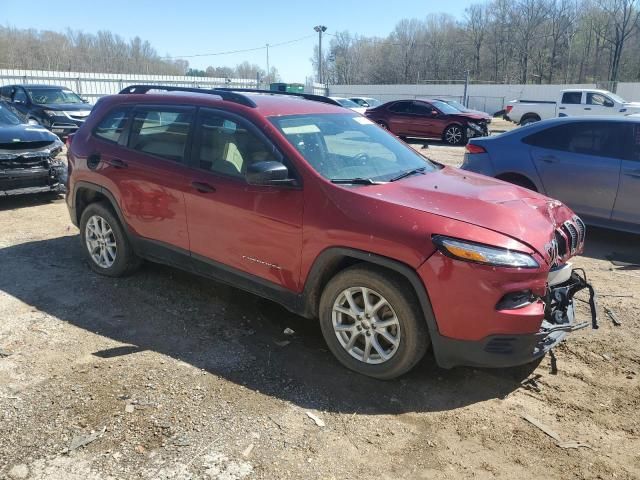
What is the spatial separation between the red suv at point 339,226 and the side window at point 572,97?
801 inches

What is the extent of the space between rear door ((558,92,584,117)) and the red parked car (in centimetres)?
524

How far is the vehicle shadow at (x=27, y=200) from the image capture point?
7.93 metres

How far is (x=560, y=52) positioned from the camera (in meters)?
76.2

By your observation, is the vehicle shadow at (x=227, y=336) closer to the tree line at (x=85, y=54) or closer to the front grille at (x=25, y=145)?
the front grille at (x=25, y=145)

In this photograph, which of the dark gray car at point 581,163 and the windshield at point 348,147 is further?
the dark gray car at point 581,163

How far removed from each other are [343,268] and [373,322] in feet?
1.38

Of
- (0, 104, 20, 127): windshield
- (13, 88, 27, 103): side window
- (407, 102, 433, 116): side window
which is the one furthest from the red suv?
(407, 102, 433, 116): side window

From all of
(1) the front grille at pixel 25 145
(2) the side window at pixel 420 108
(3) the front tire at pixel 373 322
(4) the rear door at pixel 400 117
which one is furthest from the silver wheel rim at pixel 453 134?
(3) the front tire at pixel 373 322

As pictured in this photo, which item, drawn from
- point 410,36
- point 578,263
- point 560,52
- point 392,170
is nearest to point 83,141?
point 392,170

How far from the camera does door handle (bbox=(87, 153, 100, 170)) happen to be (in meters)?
4.85

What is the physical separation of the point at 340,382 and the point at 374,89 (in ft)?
178

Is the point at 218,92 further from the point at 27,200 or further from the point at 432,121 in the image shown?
the point at 432,121

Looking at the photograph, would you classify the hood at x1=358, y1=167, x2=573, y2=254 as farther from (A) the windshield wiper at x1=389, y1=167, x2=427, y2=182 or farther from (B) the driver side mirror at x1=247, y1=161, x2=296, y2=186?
(B) the driver side mirror at x1=247, y1=161, x2=296, y2=186

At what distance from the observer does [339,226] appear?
323 cm
